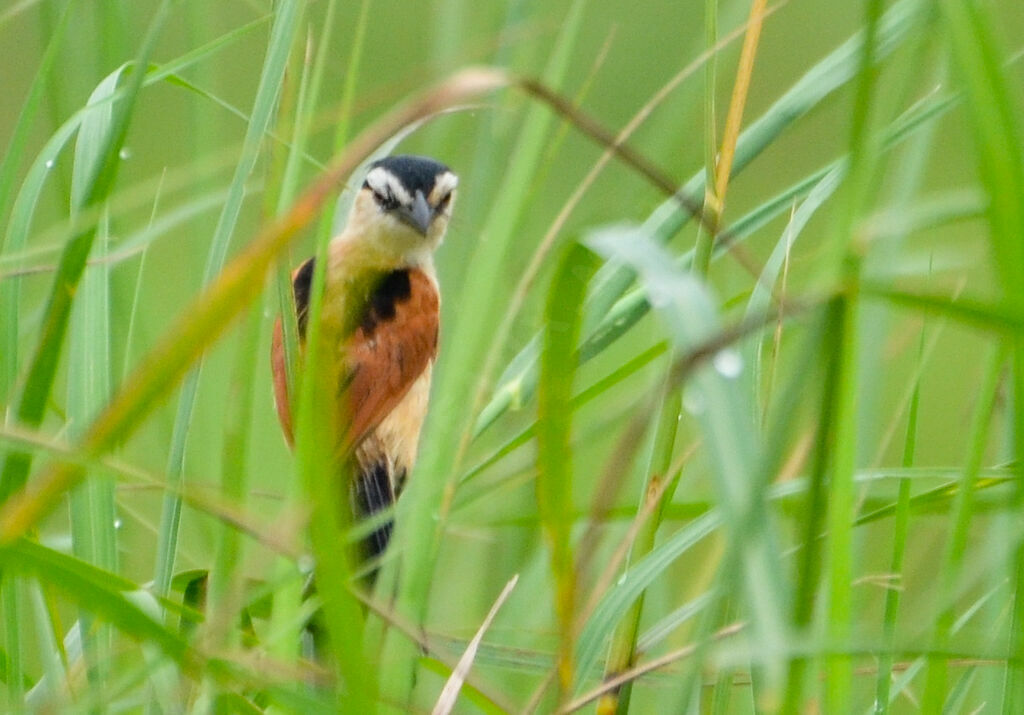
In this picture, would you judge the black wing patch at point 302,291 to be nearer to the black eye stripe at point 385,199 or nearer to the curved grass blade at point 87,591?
the black eye stripe at point 385,199

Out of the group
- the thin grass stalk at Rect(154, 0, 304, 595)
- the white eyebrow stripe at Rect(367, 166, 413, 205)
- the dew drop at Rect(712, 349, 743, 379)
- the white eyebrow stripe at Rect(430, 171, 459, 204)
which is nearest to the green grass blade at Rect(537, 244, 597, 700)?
the dew drop at Rect(712, 349, 743, 379)

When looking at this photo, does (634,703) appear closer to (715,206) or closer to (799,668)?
(715,206)

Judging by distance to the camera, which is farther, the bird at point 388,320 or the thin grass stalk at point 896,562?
the bird at point 388,320

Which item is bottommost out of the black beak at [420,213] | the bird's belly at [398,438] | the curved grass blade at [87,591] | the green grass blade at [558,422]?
the curved grass blade at [87,591]

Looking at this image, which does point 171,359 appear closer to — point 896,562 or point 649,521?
point 649,521

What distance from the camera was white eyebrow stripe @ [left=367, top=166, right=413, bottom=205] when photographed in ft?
12.2

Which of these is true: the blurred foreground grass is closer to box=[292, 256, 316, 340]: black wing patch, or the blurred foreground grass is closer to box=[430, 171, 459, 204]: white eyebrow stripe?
box=[292, 256, 316, 340]: black wing patch

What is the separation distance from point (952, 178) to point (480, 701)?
282 inches

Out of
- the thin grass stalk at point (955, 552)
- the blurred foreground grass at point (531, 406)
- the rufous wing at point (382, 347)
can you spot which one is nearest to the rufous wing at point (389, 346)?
the rufous wing at point (382, 347)

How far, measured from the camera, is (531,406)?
6.59ft

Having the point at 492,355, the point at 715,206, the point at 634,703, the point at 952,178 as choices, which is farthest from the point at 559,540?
the point at 952,178

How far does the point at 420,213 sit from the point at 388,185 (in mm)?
161

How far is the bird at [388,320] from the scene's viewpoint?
130 inches

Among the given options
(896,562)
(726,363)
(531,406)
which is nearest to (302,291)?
(531,406)
